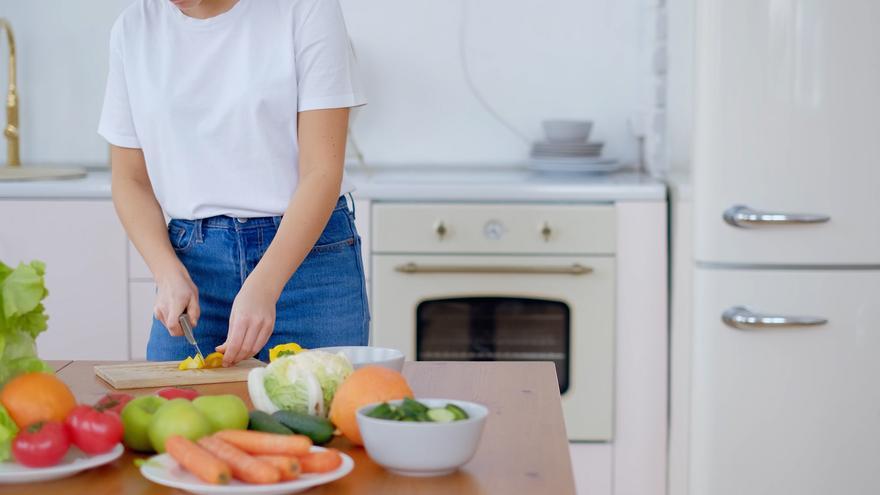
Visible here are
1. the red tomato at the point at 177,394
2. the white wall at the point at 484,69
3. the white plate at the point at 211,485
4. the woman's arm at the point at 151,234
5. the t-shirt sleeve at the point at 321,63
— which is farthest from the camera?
the white wall at the point at 484,69

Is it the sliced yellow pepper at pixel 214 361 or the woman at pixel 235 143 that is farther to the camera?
the woman at pixel 235 143

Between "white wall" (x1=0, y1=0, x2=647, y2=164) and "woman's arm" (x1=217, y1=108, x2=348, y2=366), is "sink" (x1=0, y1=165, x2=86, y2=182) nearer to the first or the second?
"white wall" (x1=0, y1=0, x2=647, y2=164)

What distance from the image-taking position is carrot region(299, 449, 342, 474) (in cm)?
95

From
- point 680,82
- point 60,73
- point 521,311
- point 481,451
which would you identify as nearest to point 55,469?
point 481,451

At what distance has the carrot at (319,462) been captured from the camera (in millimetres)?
953

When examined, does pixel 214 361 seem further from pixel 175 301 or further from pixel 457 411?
pixel 457 411

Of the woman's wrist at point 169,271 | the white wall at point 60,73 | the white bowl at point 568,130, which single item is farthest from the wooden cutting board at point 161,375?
the white wall at point 60,73

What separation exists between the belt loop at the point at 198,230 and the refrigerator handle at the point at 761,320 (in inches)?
48.9

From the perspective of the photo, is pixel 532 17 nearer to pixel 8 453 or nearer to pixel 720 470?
pixel 720 470

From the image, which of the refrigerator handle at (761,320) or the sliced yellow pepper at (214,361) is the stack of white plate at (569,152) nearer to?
the refrigerator handle at (761,320)

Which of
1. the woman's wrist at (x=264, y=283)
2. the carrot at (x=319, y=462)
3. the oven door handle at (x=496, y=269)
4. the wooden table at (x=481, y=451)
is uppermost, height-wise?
the woman's wrist at (x=264, y=283)

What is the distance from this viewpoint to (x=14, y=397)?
1014 mm

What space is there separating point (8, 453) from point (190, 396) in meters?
0.20

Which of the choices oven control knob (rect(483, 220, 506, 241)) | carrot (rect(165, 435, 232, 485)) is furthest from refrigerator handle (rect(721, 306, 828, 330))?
carrot (rect(165, 435, 232, 485))
